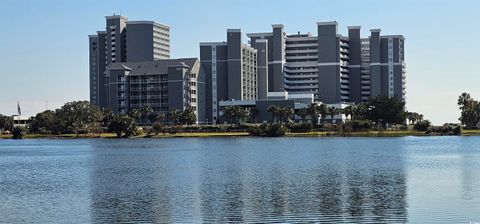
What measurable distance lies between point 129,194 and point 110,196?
71.1 inches

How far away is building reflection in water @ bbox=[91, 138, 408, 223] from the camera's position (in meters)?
46.8

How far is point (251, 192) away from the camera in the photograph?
2366 inches

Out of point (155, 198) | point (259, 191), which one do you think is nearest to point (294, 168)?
point (259, 191)

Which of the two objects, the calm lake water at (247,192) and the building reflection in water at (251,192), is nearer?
the calm lake water at (247,192)

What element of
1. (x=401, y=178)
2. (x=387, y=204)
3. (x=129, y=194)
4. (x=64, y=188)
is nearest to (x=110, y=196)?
(x=129, y=194)

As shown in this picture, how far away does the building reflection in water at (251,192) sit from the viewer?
Result: 46750mm

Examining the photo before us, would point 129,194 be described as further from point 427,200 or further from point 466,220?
point 466,220

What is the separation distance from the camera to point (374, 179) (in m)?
71.1

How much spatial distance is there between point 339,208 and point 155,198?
15443 millimetres

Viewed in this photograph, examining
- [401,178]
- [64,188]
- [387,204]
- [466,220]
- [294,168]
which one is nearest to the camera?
[466,220]

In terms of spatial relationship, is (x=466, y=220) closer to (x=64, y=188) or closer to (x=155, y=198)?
(x=155, y=198)

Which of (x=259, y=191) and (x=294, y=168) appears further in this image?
(x=294, y=168)

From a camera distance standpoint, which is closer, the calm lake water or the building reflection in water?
the calm lake water

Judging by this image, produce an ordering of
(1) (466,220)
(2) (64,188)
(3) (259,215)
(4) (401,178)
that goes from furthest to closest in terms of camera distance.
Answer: (4) (401,178), (2) (64,188), (3) (259,215), (1) (466,220)
